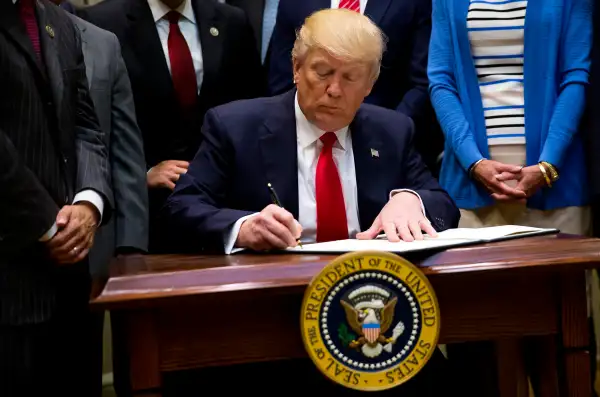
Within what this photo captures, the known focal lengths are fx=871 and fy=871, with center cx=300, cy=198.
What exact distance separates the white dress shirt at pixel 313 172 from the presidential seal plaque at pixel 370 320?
0.65 m

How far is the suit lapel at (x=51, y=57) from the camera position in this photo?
190 cm

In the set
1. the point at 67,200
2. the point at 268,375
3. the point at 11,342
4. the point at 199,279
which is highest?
the point at 67,200

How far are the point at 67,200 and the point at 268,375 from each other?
2.06 feet

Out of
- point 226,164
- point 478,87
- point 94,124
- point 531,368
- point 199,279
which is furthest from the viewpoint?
point 478,87

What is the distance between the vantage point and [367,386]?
1.55m

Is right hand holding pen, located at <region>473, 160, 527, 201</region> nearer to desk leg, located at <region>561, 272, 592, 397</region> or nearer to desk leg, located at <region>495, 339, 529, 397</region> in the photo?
desk leg, located at <region>495, 339, 529, 397</region>

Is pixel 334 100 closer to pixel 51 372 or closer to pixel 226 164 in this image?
pixel 226 164

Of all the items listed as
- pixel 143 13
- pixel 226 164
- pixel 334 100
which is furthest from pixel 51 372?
pixel 143 13

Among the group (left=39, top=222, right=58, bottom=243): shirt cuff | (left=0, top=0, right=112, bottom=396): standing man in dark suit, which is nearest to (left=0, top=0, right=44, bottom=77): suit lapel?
(left=0, top=0, right=112, bottom=396): standing man in dark suit

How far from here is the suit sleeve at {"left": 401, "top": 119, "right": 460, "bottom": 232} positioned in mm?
2211

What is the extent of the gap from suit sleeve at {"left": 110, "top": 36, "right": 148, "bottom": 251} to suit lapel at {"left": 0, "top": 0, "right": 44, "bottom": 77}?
2.18 ft

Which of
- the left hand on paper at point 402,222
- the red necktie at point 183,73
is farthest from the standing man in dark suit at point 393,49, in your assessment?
the left hand on paper at point 402,222

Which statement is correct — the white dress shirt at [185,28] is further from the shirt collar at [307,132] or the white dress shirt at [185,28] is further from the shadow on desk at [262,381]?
the shadow on desk at [262,381]

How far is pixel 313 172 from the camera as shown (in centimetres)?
228
